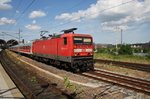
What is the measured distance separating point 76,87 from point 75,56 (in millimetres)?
6167

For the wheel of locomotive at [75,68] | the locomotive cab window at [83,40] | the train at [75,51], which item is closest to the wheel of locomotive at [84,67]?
the train at [75,51]

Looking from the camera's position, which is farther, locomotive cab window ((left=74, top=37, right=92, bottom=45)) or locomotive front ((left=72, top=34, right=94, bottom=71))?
locomotive cab window ((left=74, top=37, right=92, bottom=45))

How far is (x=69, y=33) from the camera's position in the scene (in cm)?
1953

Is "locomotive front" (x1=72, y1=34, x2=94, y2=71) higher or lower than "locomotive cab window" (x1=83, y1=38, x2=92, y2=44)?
lower

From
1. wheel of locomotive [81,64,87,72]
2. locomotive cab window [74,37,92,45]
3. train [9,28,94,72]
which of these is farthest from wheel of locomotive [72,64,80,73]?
locomotive cab window [74,37,92,45]

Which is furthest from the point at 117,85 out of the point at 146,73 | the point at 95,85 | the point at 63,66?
the point at 63,66

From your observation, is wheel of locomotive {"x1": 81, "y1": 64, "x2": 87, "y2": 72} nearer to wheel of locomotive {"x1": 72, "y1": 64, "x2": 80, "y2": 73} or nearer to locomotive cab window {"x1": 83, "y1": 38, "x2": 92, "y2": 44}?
wheel of locomotive {"x1": 72, "y1": 64, "x2": 80, "y2": 73}

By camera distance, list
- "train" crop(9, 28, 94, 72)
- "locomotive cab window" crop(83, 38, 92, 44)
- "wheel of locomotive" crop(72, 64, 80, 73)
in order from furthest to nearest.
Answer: "locomotive cab window" crop(83, 38, 92, 44) → "wheel of locomotive" crop(72, 64, 80, 73) → "train" crop(9, 28, 94, 72)

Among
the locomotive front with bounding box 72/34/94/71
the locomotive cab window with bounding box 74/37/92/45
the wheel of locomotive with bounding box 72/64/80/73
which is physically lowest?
the wheel of locomotive with bounding box 72/64/80/73

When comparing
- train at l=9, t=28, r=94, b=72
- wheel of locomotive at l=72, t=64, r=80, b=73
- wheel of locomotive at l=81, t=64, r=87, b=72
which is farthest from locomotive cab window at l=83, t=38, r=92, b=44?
wheel of locomotive at l=72, t=64, r=80, b=73

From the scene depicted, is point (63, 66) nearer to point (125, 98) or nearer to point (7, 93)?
point (7, 93)

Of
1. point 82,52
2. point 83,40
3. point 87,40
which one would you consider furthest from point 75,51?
point 87,40

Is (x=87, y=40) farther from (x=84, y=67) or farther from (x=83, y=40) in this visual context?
(x=84, y=67)

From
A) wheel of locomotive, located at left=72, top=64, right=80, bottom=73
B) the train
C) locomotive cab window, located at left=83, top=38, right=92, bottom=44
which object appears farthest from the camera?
locomotive cab window, located at left=83, top=38, right=92, bottom=44
